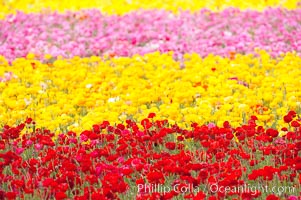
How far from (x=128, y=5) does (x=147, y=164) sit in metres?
9.77

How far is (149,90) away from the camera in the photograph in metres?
7.82

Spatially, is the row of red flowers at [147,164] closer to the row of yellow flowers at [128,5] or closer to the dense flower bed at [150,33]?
the dense flower bed at [150,33]

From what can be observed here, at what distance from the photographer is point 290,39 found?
10.8m

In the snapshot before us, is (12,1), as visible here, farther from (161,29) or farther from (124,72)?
(124,72)

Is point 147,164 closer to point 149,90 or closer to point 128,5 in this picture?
point 149,90

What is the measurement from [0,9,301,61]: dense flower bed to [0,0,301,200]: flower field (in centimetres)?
3

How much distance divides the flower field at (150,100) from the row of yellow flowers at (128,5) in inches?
1.7

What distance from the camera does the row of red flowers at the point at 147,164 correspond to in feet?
15.3

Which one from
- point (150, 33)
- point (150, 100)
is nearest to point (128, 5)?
A: point (150, 33)

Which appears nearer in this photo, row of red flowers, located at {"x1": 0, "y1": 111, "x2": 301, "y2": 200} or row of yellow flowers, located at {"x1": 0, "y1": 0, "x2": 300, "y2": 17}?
row of red flowers, located at {"x1": 0, "y1": 111, "x2": 301, "y2": 200}

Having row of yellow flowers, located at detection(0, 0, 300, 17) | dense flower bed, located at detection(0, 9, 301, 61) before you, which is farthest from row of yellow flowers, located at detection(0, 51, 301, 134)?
row of yellow flowers, located at detection(0, 0, 300, 17)

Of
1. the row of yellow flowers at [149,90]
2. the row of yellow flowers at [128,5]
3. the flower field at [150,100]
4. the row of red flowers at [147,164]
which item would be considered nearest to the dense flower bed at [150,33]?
the flower field at [150,100]

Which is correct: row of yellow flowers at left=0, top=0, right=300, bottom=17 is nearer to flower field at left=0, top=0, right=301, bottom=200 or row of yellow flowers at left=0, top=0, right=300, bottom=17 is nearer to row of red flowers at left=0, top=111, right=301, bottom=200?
flower field at left=0, top=0, right=301, bottom=200

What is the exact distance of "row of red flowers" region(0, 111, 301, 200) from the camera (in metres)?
4.65
